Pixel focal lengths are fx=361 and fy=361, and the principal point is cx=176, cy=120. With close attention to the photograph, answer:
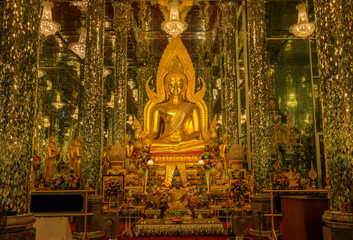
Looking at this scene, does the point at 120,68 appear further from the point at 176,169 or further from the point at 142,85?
the point at 142,85

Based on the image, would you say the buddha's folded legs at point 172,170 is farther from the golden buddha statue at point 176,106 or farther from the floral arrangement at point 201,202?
the floral arrangement at point 201,202

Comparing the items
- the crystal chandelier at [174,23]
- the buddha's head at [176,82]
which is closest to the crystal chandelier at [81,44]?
the crystal chandelier at [174,23]

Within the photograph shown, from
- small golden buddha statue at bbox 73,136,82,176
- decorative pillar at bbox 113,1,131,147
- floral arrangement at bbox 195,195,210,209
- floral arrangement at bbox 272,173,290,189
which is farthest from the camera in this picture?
decorative pillar at bbox 113,1,131,147

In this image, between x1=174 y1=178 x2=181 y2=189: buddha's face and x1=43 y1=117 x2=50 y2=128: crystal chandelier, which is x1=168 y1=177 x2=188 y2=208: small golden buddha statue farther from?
x1=43 y1=117 x2=50 y2=128: crystal chandelier

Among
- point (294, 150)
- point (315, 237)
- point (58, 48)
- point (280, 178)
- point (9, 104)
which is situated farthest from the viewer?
point (58, 48)

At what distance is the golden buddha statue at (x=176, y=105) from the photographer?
41.0 feet

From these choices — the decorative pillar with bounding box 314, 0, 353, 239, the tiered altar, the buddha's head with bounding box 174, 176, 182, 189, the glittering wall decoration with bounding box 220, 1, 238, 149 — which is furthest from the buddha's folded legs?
the decorative pillar with bounding box 314, 0, 353, 239

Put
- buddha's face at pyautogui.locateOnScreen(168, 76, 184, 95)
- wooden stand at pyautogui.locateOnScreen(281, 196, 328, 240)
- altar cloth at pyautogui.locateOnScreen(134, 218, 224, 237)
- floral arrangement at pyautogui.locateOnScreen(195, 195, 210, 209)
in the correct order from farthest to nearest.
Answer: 1. buddha's face at pyautogui.locateOnScreen(168, 76, 184, 95)
2. floral arrangement at pyautogui.locateOnScreen(195, 195, 210, 209)
3. altar cloth at pyautogui.locateOnScreen(134, 218, 224, 237)
4. wooden stand at pyautogui.locateOnScreen(281, 196, 328, 240)

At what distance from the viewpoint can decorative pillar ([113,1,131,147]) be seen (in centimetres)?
1063

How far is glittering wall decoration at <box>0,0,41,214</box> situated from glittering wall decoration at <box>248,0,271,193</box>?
454cm

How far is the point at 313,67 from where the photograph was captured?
37.2 feet

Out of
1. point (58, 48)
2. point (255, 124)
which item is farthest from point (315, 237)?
point (58, 48)

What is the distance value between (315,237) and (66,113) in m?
14.1

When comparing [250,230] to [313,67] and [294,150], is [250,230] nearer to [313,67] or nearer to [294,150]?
[294,150]
